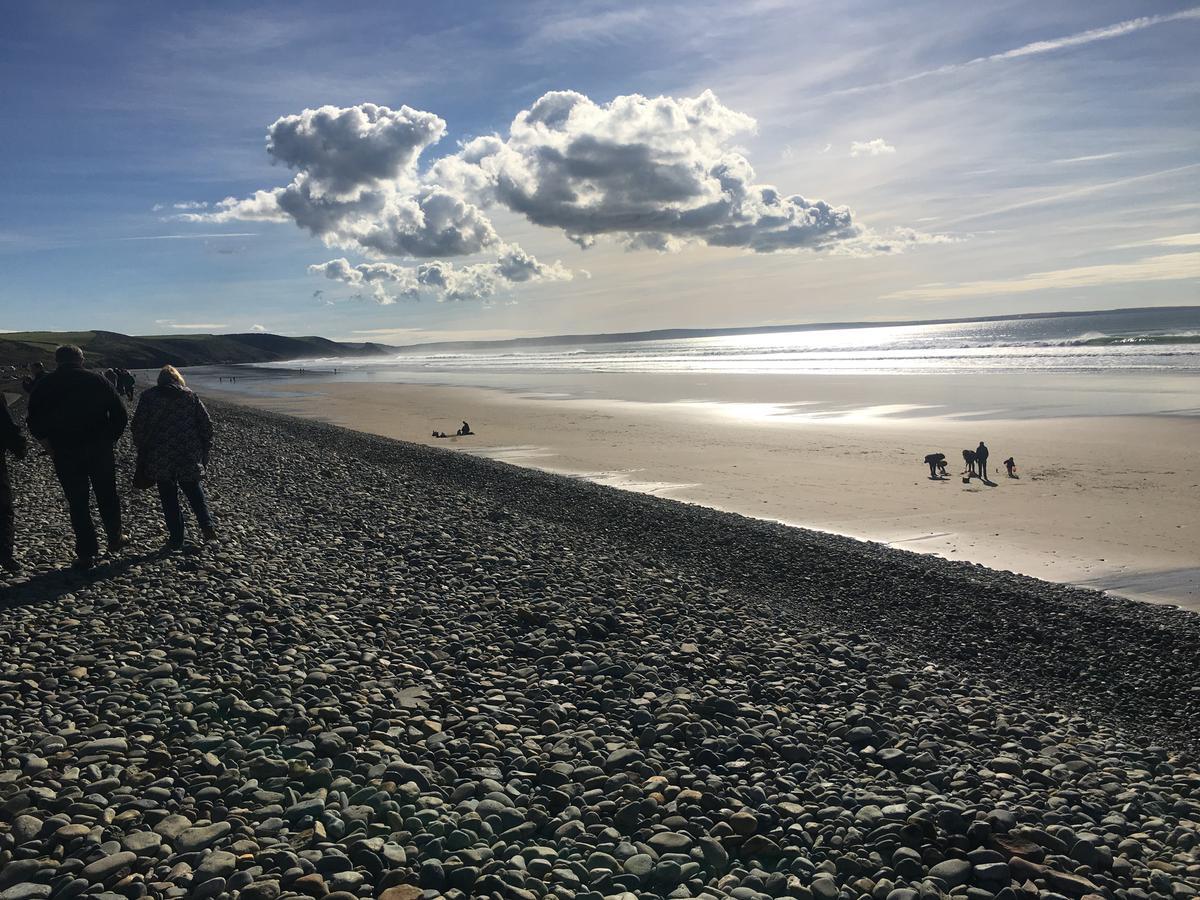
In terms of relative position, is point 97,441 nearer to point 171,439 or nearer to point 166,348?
point 171,439

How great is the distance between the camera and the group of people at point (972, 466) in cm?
1598

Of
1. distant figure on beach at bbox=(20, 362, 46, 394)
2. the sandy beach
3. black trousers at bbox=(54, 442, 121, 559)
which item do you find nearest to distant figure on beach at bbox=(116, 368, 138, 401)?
distant figure on beach at bbox=(20, 362, 46, 394)

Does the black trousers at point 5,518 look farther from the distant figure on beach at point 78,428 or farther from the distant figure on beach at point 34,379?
the distant figure on beach at point 34,379

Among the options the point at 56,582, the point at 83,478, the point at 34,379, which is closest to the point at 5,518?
the point at 83,478

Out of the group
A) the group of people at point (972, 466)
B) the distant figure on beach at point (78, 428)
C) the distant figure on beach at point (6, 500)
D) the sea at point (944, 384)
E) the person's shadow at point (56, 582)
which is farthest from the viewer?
the sea at point (944, 384)

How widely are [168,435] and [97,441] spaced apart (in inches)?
28.2

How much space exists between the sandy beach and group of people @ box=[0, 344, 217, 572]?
9187 mm

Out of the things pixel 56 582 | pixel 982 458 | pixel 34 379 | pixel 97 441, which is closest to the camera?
pixel 56 582

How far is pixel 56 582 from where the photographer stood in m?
7.93

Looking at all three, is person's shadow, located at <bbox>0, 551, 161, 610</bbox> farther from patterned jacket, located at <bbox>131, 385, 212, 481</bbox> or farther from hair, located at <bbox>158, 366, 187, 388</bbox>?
hair, located at <bbox>158, 366, 187, 388</bbox>

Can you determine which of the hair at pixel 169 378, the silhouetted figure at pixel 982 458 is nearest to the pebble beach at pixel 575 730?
the hair at pixel 169 378

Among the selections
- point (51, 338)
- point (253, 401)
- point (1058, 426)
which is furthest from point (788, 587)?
point (51, 338)

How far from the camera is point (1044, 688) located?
Result: 6.97 meters

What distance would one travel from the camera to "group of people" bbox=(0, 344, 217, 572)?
823 centimetres
